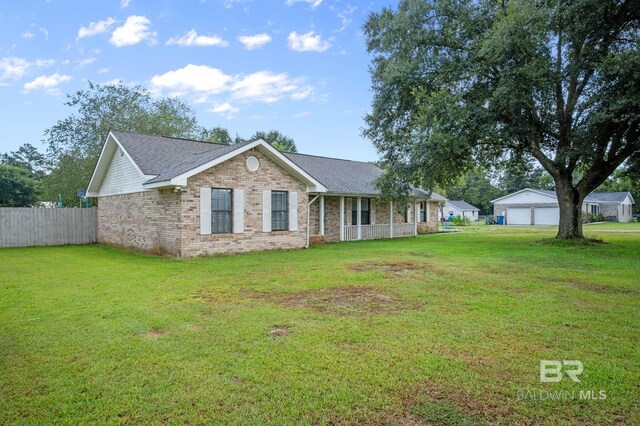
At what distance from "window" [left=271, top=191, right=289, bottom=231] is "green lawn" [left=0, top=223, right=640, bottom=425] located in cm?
616

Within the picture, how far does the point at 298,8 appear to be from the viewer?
1596cm

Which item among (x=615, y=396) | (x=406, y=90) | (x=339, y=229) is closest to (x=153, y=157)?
(x=339, y=229)

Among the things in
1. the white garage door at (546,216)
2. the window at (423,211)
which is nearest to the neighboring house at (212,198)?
the window at (423,211)

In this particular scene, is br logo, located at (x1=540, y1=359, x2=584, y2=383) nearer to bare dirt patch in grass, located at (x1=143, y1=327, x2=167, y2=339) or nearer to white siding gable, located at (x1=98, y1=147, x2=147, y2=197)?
bare dirt patch in grass, located at (x1=143, y1=327, x2=167, y2=339)

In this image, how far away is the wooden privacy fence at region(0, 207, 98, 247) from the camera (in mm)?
16375

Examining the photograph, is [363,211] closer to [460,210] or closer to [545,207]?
[545,207]

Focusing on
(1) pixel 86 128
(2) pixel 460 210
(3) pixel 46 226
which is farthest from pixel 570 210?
(2) pixel 460 210

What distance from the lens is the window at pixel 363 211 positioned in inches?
777

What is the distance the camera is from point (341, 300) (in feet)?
20.5

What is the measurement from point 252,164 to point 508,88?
9345 mm

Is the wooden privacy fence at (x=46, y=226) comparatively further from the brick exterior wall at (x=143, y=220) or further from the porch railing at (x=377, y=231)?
the porch railing at (x=377, y=231)

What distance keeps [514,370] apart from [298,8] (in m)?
16.3

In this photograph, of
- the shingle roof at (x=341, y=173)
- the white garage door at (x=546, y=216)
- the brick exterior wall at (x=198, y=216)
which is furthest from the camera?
the white garage door at (x=546, y=216)

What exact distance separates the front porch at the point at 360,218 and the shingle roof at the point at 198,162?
74 cm
